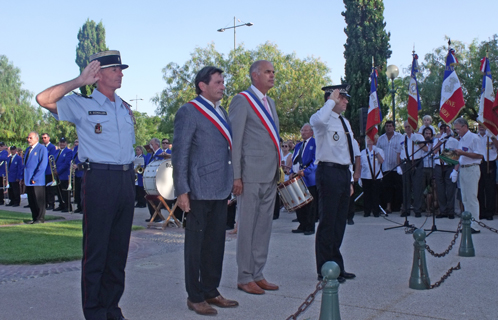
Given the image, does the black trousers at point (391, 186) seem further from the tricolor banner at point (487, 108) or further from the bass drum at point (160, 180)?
the bass drum at point (160, 180)

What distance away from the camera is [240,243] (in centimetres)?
550

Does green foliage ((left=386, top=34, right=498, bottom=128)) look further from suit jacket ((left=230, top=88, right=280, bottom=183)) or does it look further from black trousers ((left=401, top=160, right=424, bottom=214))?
suit jacket ((left=230, top=88, right=280, bottom=183))

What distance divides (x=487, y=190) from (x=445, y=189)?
985mm

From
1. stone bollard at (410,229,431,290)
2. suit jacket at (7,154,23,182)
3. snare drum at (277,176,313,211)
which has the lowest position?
stone bollard at (410,229,431,290)

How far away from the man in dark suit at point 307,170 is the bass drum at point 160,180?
2.80 metres

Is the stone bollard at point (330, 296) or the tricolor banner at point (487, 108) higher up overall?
the tricolor banner at point (487, 108)

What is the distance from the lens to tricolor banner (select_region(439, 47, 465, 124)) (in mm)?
13016

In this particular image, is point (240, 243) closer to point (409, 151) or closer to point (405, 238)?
point (405, 238)

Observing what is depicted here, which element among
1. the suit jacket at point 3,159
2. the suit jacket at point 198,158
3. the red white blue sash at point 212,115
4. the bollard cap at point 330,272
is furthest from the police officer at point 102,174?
the suit jacket at point 3,159

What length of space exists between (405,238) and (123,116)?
21.2 feet

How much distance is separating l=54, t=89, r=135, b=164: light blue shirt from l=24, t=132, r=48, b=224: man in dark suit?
351 inches

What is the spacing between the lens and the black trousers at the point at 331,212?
19.2 feet

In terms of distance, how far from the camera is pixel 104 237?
4.16 meters

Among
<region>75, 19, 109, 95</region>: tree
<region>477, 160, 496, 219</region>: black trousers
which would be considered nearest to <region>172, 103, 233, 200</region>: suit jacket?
<region>477, 160, 496, 219</region>: black trousers
